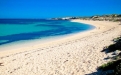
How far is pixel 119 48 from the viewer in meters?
12.8

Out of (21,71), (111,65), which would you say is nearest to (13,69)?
(21,71)

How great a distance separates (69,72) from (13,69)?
4.77 m

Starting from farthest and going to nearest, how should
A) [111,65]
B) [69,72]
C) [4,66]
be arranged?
[4,66]
[69,72]
[111,65]

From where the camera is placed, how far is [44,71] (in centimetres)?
1107

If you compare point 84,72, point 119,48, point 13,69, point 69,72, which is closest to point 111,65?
point 84,72

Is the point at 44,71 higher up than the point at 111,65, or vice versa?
the point at 111,65

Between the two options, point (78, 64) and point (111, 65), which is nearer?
point (111, 65)

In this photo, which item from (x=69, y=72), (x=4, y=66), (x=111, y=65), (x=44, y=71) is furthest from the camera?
(x=4, y=66)

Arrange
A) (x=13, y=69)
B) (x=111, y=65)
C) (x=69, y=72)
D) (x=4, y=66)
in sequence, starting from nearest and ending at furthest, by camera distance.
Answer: (x=111, y=65) < (x=69, y=72) < (x=13, y=69) < (x=4, y=66)

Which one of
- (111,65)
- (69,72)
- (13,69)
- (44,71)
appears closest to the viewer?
(111,65)

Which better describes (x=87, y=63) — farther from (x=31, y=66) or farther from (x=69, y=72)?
(x=31, y=66)

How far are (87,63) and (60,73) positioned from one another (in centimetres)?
229

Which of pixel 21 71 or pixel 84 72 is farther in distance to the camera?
pixel 21 71

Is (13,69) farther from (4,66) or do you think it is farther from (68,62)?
(68,62)
